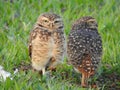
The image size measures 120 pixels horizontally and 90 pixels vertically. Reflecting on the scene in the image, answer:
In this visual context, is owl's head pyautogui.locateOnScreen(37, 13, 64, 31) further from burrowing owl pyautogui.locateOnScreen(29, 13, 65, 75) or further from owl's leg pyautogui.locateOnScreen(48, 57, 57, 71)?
owl's leg pyautogui.locateOnScreen(48, 57, 57, 71)

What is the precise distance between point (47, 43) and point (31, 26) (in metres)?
1.93

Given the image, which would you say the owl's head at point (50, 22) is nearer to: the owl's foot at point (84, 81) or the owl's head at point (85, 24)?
the owl's head at point (85, 24)

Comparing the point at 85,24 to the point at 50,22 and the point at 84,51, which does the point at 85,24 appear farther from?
the point at 84,51

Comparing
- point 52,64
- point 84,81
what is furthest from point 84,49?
point 52,64

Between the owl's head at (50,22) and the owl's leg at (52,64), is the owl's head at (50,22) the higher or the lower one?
the higher one

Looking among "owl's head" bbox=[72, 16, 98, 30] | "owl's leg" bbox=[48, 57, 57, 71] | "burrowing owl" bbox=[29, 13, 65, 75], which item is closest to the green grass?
"owl's leg" bbox=[48, 57, 57, 71]

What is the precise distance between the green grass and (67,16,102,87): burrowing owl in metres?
0.25

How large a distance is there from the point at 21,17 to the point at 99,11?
1.39 meters

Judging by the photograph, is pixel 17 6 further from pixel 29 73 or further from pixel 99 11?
pixel 29 73

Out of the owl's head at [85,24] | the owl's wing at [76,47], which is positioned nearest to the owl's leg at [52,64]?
the owl's wing at [76,47]

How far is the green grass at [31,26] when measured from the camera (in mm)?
7988

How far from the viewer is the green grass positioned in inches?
314

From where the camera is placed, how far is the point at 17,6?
10820 mm

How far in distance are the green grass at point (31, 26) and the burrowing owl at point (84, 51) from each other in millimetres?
253
